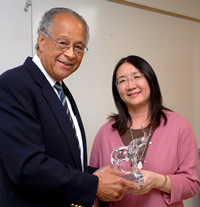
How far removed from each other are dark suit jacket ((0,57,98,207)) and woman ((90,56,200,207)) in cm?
45

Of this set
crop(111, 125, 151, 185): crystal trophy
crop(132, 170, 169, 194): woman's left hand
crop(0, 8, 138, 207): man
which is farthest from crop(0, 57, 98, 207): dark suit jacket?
crop(132, 170, 169, 194): woman's left hand

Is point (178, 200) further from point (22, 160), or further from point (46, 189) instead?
point (22, 160)

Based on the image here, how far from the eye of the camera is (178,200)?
1.25m

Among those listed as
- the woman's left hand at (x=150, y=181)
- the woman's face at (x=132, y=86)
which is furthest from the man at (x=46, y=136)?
the woman's face at (x=132, y=86)

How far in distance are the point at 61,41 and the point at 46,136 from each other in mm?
394

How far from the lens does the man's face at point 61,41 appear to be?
0.95 metres

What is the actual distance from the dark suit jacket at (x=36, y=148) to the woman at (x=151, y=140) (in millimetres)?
446

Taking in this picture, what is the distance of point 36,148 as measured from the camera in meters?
0.79

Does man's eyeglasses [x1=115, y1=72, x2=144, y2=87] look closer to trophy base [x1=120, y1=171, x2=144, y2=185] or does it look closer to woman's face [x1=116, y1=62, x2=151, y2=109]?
woman's face [x1=116, y1=62, x2=151, y2=109]

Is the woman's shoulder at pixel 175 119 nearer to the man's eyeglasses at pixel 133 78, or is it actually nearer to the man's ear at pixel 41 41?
the man's eyeglasses at pixel 133 78

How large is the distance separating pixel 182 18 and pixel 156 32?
1.40ft

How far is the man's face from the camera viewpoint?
37.5 inches

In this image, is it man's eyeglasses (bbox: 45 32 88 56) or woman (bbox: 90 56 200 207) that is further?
woman (bbox: 90 56 200 207)

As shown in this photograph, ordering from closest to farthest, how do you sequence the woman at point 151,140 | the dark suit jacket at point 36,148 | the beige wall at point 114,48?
the dark suit jacket at point 36,148 < the woman at point 151,140 < the beige wall at point 114,48
